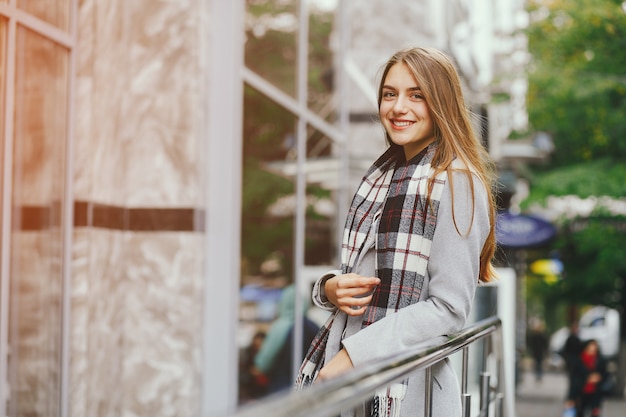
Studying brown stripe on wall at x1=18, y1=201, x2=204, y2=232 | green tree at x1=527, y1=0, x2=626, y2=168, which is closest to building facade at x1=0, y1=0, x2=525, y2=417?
brown stripe on wall at x1=18, y1=201, x2=204, y2=232

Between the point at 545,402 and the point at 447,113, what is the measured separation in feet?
65.2

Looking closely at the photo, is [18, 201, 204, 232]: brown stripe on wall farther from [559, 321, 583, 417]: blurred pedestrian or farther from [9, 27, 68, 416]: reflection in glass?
[559, 321, 583, 417]: blurred pedestrian

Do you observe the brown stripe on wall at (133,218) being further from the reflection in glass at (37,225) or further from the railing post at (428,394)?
the railing post at (428,394)

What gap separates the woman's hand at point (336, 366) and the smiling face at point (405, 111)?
60 cm

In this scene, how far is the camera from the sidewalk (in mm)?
18828

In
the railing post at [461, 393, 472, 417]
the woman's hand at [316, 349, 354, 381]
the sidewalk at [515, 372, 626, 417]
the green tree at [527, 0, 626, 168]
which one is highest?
the green tree at [527, 0, 626, 168]

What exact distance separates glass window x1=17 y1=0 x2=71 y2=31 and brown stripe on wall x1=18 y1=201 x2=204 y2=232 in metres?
0.85

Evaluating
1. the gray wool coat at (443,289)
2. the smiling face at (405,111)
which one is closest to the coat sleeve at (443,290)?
the gray wool coat at (443,289)

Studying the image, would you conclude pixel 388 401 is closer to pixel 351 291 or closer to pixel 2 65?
pixel 351 291

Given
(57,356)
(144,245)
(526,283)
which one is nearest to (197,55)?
(144,245)

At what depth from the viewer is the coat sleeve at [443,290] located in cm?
248

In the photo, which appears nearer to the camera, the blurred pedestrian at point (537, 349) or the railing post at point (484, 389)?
the railing post at point (484, 389)

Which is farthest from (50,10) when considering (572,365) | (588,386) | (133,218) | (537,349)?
(537,349)

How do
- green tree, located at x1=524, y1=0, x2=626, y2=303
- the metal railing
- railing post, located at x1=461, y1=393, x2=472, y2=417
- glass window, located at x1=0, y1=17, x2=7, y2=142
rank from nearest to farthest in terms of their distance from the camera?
the metal railing
railing post, located at x1=461, y1=393, x2=472, y2=417
glass window, located at x1=0, y1=17, x2=7, y2=142
green tree, located at x1=524, y1=0, x2=626, y2=303
